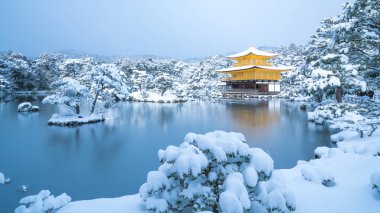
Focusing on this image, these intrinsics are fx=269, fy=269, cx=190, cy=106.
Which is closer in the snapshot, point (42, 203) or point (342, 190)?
point (42, 203)

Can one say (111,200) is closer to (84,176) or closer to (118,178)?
(118,178)

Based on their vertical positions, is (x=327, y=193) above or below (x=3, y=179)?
above

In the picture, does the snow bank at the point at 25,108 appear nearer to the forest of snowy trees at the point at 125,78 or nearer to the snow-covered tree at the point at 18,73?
the forest of snowy trees at the point at 125,78

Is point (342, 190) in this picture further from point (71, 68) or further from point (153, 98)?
point (71, 68)

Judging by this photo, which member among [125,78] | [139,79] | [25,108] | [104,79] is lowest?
[25,108]

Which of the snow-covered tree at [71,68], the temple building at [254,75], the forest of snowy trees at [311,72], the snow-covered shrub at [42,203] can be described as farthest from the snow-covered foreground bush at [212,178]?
the snow-covered tree at [71,68]

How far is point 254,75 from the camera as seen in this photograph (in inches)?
1531

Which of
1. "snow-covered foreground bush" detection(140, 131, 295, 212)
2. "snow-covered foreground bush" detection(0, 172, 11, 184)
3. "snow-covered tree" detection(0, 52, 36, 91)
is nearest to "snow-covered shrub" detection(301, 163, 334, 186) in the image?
"snow-covered foreground bush" detection(140, 131, 295, 212)

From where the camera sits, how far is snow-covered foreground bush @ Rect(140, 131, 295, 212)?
3957mm

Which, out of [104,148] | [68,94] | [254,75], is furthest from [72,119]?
[254,75]

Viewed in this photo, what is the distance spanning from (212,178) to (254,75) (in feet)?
119

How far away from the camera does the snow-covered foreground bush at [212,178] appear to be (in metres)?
3.96

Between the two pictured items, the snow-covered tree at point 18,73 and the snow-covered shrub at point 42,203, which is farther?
the snow-covered tree at point 18,73

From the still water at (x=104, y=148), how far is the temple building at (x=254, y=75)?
2017 centimetres
